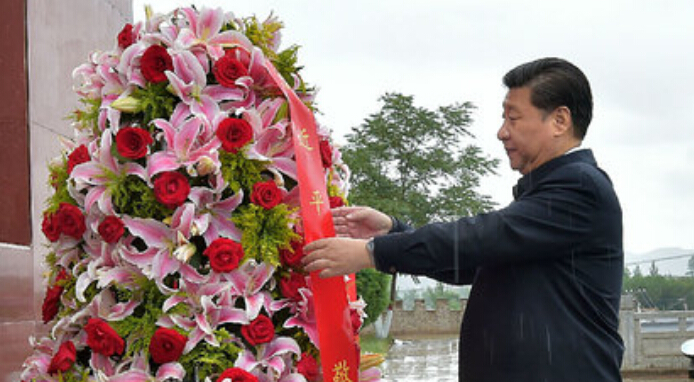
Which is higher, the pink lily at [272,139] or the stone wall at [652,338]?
the pink lily at [272,139]

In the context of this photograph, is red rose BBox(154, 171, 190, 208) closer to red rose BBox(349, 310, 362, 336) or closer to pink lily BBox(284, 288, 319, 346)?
pink lily BBox(284, 288, 319, 346)

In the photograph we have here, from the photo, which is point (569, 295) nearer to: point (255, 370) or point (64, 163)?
point (255, 370)

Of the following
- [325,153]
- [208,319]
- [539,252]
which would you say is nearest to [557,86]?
[539,252]

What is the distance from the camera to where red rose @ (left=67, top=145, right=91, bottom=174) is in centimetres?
217

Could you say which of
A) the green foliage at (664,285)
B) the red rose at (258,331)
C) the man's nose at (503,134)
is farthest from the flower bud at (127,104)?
the green foliage at (664,285)

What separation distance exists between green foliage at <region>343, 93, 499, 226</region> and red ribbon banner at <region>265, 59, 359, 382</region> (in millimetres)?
25743

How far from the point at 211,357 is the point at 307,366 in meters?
0.25

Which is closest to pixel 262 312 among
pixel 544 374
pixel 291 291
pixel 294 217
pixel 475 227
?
pixel 291 291

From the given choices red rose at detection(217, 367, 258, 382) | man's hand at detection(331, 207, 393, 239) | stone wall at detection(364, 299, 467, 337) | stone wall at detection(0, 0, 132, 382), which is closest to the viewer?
red rose at detection(217, 367, 258, 382)

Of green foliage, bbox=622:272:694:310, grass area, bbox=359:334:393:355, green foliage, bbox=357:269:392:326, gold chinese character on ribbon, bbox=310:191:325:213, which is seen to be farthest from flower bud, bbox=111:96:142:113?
green foliage, bbox=622:272:694:310

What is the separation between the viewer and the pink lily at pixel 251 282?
2039 millimetres

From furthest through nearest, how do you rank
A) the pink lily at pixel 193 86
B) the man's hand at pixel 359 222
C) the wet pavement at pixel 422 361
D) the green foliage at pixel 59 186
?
the wet pavement at pixel 422 361 < the man's hand at pixel 359 222 < the green foliage at pixel 59 186 < the pink lily at pixel 193 86

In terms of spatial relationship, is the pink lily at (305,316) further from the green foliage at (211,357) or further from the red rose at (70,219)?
the red rose at (70,219)

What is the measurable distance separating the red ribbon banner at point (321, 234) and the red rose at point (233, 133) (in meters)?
0.15
